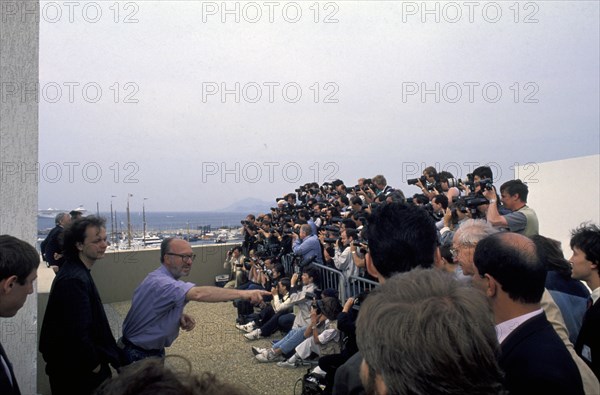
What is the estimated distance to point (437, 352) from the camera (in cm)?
96

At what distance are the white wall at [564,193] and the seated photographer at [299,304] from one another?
6.56 metres

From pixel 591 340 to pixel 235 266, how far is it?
8486mm

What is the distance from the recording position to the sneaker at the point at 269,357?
548 centimetres

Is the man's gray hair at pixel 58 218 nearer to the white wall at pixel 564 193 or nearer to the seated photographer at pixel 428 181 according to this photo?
the seated photographer at pixel 428 181

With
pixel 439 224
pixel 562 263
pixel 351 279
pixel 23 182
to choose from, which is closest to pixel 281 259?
pixel 351 279

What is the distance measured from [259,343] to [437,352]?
5.65 meters

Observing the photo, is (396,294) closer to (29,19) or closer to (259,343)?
(29,19)

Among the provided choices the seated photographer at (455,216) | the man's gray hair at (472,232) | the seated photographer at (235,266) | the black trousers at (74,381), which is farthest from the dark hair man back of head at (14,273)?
the seated photographer at (235,266)

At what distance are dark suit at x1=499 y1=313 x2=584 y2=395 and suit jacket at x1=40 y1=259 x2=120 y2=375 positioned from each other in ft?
7.02

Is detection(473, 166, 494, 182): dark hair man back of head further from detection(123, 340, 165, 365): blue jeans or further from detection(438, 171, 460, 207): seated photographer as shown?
detection(123, 340, 165, 365): blue jeans

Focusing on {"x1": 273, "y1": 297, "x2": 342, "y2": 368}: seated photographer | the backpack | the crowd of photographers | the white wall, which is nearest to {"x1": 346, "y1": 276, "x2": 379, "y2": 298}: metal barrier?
the crowd of photographers

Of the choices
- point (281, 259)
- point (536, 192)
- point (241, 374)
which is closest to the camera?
point (241, 374)

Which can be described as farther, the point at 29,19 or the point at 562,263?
the point at 29,19

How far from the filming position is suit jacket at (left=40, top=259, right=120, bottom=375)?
2420 millimetres
